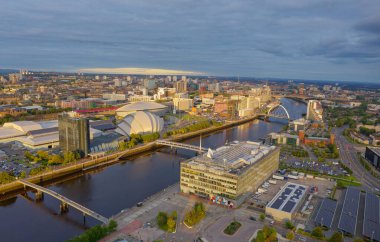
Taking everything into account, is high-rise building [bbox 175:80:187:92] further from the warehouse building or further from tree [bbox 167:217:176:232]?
tree [bbox 167:217:176:232]

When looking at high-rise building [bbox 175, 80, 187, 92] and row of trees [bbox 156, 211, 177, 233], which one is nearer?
row of trees [bbox 156, 211, 177, 233]

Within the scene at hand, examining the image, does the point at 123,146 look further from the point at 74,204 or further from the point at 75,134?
the point at 74,204

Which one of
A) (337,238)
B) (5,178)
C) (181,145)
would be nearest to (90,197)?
(5,178)

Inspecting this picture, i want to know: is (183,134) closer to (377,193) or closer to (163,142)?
(163,142)

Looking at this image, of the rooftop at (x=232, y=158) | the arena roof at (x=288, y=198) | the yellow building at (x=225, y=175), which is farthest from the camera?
the rooftop at (x=232, y=158)

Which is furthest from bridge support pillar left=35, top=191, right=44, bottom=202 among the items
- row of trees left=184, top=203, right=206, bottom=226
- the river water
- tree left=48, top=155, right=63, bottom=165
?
row of trees left=184, top=203, right=206, bottom=226

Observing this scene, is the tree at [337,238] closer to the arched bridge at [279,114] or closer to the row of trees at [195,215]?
the row of trees at [195,215]

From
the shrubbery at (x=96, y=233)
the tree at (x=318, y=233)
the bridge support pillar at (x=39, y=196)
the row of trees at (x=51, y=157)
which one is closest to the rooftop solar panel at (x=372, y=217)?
the tree at (x=318, y=233)
